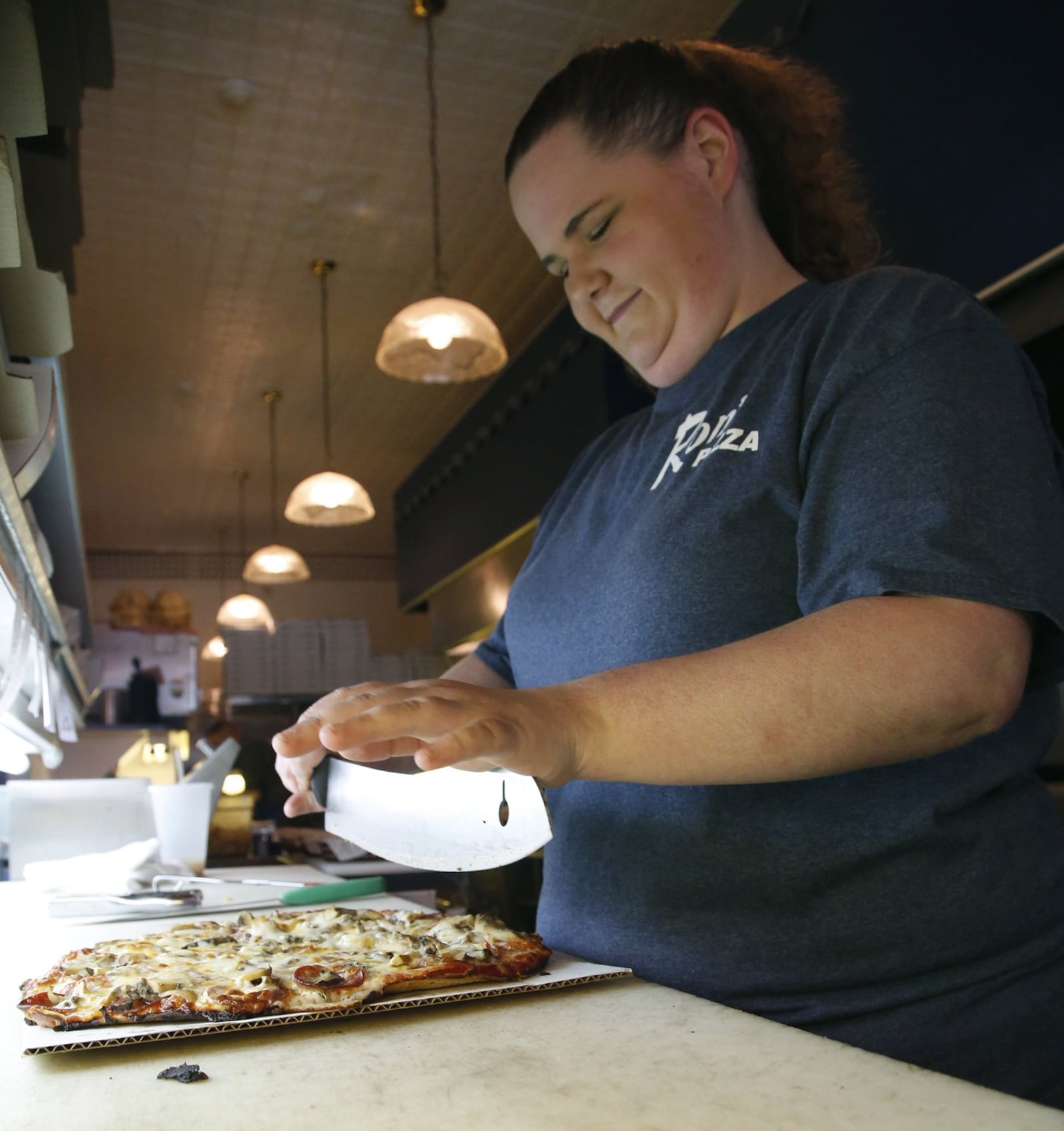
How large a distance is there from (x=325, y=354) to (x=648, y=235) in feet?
15.9

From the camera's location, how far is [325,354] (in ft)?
18.9

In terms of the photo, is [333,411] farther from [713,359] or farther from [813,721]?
[813,721]

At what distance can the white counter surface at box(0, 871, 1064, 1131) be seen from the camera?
55 cm

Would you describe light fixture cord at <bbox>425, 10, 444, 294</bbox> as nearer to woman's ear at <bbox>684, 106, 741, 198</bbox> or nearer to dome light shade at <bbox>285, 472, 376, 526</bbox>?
dome light shade at <bbox>285, 472, 376, 526</bbox>

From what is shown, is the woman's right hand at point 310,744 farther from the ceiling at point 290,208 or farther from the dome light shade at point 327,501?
the dome light shade at point 327,501

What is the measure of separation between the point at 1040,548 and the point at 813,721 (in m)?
0.23

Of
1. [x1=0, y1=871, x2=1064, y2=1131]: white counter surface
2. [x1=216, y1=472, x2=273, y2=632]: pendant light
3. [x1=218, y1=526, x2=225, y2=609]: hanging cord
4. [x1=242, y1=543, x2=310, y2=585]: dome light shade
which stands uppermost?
[x1=218, y1=526, x2=225, y2=609]: hanging cord

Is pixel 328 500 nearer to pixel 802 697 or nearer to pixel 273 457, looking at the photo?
pixel 273 457

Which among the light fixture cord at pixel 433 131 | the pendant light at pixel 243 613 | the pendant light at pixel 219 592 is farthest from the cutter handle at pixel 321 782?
the pendant light at pixel 219 592

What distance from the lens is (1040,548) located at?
767mm

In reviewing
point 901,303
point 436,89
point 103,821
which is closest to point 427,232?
point 436,89

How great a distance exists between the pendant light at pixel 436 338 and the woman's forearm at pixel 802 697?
8.47ft

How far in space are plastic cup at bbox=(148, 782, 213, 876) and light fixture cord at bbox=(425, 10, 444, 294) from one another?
193cm

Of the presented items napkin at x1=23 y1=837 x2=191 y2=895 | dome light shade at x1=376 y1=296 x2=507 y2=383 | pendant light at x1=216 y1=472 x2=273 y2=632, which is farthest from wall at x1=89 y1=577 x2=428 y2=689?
napkin at x1=23 y1=837 x2=191 y2=895
